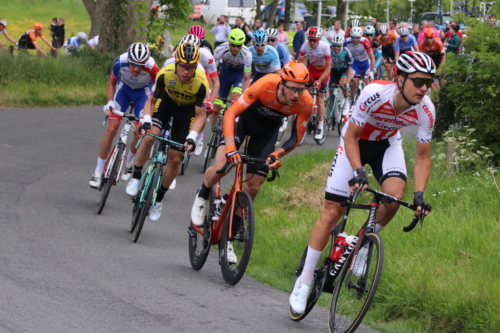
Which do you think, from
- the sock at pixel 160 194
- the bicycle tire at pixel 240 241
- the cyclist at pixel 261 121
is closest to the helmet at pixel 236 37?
the sock at pixel 160 194

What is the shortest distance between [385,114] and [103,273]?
2979 mm

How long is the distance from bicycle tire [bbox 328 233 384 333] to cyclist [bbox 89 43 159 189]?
205 inches

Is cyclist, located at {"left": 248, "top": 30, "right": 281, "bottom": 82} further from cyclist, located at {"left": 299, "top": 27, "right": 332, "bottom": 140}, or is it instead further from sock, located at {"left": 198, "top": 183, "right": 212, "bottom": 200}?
sock, located at {"left": 198, "top": 183, "right": 212, "bottom": 200}

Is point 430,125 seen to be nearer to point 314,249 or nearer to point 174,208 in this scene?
point 314,249

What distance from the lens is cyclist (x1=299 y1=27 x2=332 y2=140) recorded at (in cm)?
1680

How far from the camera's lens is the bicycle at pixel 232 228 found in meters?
6.84

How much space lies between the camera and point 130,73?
35.4 ft

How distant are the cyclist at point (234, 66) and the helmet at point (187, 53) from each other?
4.77 meters

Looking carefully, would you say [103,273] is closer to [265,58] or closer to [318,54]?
[265,58]

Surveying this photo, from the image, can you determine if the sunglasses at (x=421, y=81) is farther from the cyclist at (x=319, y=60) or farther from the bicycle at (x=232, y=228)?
the cyclist at (x=319, y=60)

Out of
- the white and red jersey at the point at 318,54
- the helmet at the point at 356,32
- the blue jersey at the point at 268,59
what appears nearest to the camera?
the blue jersey at the point at 268,59

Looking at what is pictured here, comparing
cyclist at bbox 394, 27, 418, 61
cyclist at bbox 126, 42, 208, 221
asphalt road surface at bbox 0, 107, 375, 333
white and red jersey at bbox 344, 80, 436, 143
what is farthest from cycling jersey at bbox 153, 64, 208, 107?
cyclist at bbox 394, 27, 418, 61

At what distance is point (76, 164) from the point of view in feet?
44.4

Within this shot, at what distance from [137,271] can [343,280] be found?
2521 millimetres
